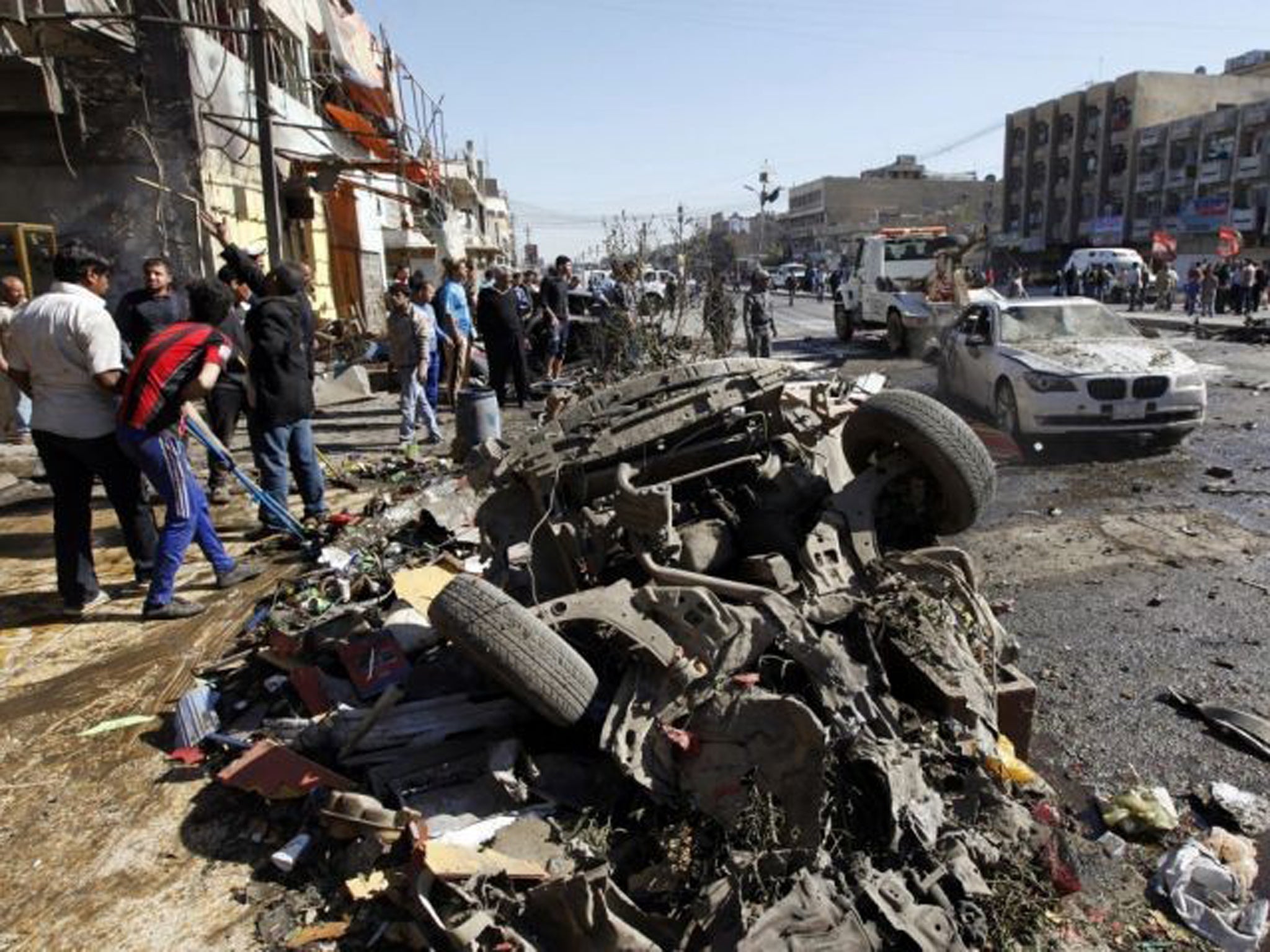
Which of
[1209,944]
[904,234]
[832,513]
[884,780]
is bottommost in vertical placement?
[1209,944]

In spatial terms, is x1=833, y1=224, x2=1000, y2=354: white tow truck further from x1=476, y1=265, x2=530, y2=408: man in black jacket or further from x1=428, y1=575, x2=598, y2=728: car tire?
x1=428, y1=575, x2=598, y2=728: car tire

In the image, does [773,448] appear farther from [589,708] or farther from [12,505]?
[12,505]

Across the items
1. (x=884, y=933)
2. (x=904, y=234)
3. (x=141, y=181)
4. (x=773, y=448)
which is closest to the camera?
(x=884, y=933)

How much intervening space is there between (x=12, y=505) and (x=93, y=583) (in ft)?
10.4

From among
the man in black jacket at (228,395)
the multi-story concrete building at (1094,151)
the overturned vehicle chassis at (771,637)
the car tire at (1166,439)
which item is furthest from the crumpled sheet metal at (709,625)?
the multi-story concrete building at (1094,151)

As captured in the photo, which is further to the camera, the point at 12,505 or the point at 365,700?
the point at 12,505

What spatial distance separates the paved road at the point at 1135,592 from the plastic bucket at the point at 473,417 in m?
4.08

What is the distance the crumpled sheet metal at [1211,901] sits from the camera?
110 inches

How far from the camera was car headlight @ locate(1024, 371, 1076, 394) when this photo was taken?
8.47 metres

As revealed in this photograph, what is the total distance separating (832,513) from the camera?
417 cm

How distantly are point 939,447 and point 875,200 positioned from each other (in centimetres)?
11600

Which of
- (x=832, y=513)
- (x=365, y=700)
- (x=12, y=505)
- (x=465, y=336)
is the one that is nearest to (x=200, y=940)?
(x=365, y=700)

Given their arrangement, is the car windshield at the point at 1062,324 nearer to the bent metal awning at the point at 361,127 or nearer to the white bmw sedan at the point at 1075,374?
the white bmw sedan at the point at 1075,374

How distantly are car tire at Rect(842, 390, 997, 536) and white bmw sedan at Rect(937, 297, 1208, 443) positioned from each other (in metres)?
4.69
